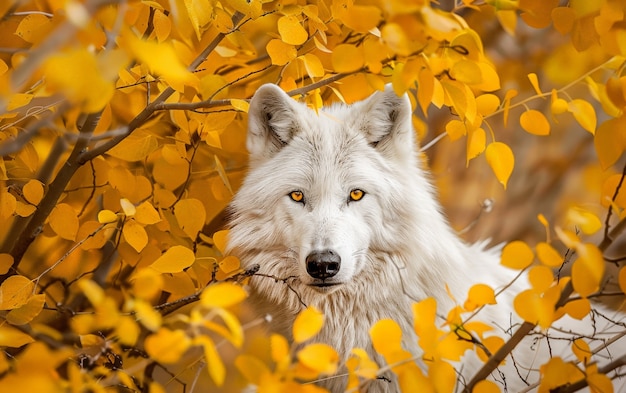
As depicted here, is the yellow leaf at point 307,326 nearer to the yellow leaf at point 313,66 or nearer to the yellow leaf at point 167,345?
the yellow leaf at point 167,345

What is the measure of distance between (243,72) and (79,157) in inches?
47.3

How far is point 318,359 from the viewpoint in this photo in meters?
1.62

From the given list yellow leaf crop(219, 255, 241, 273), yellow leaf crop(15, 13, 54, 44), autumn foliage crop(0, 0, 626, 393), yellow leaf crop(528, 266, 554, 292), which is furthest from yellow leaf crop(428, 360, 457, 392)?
yellow leaf crop(15, 13, 54, 44)

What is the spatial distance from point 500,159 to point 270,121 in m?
1.16

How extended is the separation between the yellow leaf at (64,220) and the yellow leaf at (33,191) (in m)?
0.12

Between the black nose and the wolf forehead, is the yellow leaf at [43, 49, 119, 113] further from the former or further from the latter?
the wolf forehead

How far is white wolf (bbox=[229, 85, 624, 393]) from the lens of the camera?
2893 millimetres

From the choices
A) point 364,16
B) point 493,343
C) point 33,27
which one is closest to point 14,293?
point 33,27

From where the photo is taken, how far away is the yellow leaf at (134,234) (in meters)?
2.64

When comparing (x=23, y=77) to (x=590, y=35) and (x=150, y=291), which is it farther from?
(x=590, y=35)

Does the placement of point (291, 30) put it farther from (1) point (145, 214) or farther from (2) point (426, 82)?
(1) point (145, 214)

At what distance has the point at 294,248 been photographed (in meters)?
2.87

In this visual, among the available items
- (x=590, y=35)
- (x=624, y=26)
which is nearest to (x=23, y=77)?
(x=624, y=26)

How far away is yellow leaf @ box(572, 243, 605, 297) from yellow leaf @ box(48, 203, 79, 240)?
2105 mm
